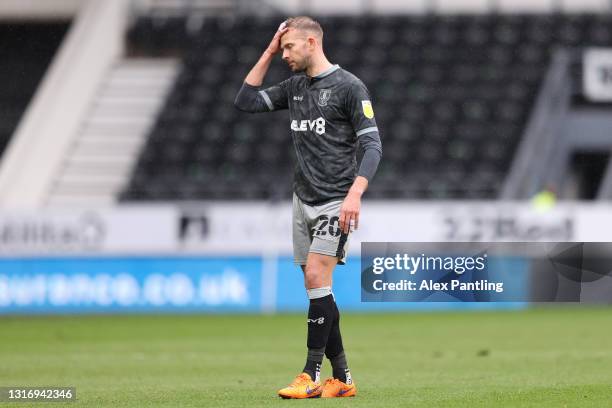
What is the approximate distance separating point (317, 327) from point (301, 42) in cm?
147

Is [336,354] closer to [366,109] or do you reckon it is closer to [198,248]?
[366,109]

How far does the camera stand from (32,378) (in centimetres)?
938

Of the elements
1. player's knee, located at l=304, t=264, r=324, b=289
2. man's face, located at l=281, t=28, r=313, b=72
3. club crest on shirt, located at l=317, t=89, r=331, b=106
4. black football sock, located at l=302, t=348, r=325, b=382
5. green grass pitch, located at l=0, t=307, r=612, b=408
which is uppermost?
man's face, located at l=281, t=28, r=313, b=72

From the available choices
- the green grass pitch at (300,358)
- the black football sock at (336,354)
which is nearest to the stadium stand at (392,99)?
the green grass pitch at (300,358)

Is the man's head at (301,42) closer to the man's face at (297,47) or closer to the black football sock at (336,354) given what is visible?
the man's face at (297,47)

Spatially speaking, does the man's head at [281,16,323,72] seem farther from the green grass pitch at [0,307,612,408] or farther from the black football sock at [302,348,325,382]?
the green grass pitch at [0,307,612,408]

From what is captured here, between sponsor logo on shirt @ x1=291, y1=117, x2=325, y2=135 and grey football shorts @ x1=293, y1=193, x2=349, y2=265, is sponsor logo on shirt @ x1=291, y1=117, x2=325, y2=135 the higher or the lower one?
the higher one

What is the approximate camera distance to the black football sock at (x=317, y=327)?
24.7ft

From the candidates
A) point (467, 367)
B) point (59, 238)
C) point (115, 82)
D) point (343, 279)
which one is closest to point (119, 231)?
point (59, 238)

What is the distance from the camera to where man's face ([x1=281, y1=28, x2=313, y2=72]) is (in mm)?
7469

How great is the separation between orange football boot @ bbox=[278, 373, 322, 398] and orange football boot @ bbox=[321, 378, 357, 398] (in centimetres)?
7

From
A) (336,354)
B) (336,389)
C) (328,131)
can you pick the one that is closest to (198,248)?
(336,354)

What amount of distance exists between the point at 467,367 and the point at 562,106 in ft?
53.0

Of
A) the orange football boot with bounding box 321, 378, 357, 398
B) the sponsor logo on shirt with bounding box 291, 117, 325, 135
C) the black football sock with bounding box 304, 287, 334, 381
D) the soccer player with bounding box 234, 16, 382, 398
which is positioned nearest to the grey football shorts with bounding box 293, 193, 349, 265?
the soccer player with bounding box 234, 16, 382, 398
